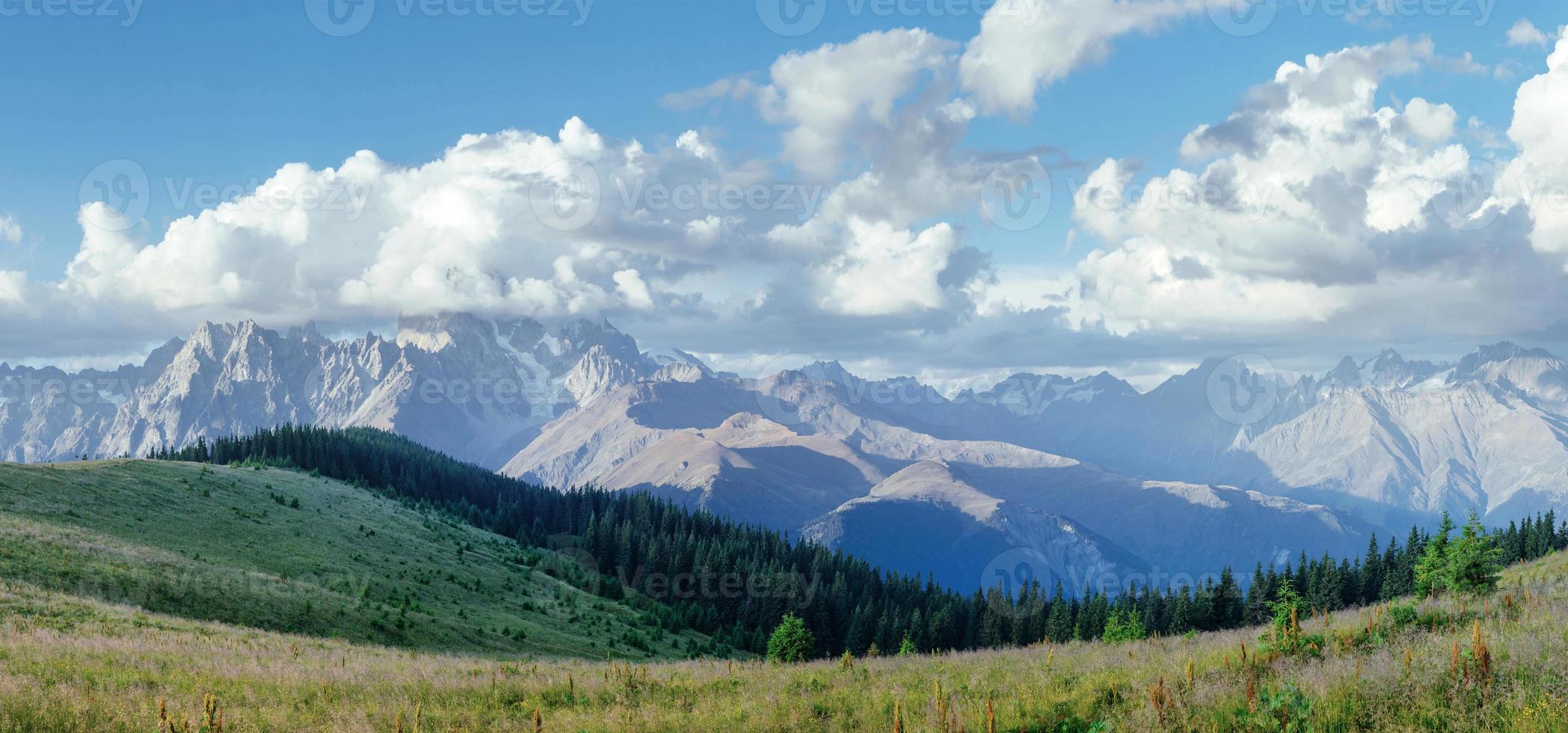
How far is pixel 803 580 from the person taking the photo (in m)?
138

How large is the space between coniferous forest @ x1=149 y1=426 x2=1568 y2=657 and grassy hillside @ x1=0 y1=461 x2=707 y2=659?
23.1 meters

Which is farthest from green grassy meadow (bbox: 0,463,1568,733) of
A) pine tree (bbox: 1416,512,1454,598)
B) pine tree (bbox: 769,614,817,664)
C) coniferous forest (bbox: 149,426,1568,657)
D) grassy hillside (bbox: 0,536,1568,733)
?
coniferous forest (bbox: 149,426,1568,657)

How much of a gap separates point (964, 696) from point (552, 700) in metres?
8.70

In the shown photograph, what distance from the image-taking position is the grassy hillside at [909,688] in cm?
1378

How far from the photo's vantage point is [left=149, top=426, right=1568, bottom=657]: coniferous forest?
108625 mm

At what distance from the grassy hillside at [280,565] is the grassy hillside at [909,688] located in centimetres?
1588

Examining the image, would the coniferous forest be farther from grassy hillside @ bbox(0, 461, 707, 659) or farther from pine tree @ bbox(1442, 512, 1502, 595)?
pine tree @ bbox(1442, 512, 1502, 595)

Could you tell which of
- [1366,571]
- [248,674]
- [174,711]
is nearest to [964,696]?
[174,711]

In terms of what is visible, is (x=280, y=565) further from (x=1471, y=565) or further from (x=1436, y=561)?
(x=1436, y=561)

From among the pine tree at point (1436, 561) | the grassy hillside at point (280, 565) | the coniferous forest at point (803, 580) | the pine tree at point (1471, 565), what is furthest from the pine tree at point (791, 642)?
the pine tree at point (1471, 565)

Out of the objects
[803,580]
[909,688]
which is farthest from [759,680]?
[803,580]

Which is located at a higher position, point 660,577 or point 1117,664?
point 1117,664

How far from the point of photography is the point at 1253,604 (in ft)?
341

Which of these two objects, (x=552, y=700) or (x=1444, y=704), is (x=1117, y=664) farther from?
(x=552, y=700)
